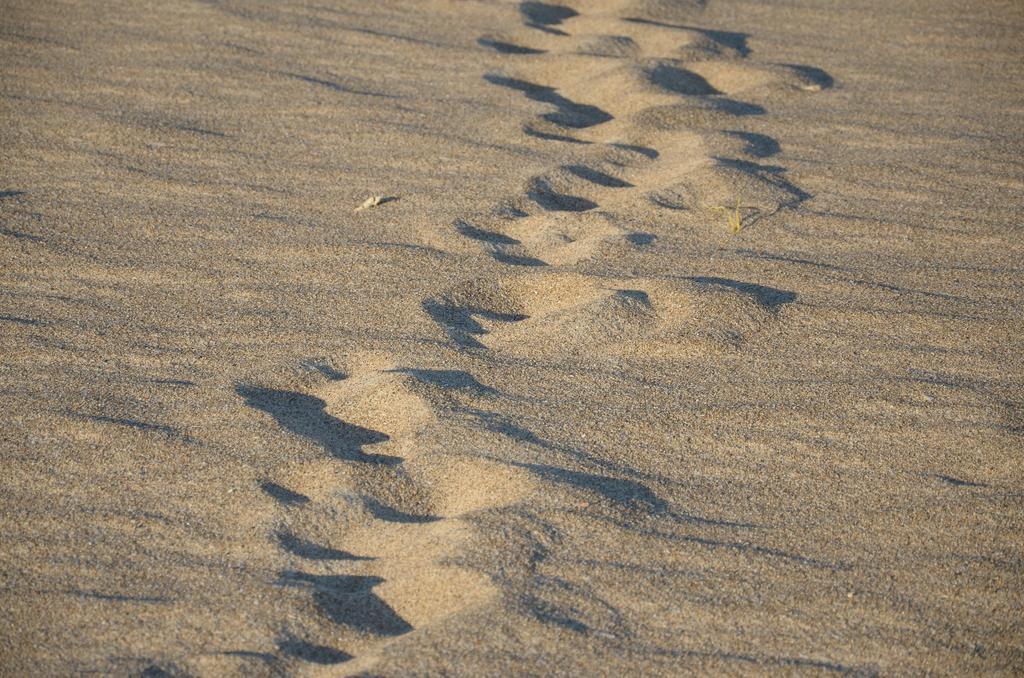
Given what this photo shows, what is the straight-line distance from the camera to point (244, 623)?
56.7 inches

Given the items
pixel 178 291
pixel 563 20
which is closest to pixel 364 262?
pixel 178 291

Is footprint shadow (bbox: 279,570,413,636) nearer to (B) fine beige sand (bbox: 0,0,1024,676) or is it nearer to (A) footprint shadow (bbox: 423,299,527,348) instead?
(B) fine beige sand (bbox: 0,0,1024,676)

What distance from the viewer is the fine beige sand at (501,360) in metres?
1.47

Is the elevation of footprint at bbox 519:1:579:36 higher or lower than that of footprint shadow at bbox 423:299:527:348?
higher

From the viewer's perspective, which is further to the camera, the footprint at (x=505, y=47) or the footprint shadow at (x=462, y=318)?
the footprint at (x=505, y=47)

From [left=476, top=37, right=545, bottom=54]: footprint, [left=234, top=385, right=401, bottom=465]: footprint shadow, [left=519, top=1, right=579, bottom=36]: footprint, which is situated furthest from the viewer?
[left=519, top=1, right=579, bottom=36]: footprint

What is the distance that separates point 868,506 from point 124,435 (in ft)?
4.12

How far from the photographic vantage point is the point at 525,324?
218cm

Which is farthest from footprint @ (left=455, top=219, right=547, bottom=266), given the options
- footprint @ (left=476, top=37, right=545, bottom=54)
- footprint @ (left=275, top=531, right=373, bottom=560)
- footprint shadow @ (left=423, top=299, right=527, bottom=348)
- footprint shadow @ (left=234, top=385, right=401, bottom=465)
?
footprint @ (left=476, top=37, right=545, bottom=54)

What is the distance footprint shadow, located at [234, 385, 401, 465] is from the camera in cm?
179

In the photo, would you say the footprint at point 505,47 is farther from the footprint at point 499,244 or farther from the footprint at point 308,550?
the footprint at point 308,550

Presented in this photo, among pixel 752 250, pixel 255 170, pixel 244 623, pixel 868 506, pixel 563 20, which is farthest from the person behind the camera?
pixel 563 20

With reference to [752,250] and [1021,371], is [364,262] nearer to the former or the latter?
[752,250]

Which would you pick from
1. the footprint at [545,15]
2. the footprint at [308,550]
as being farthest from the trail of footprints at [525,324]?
the footprint at [545,15]
